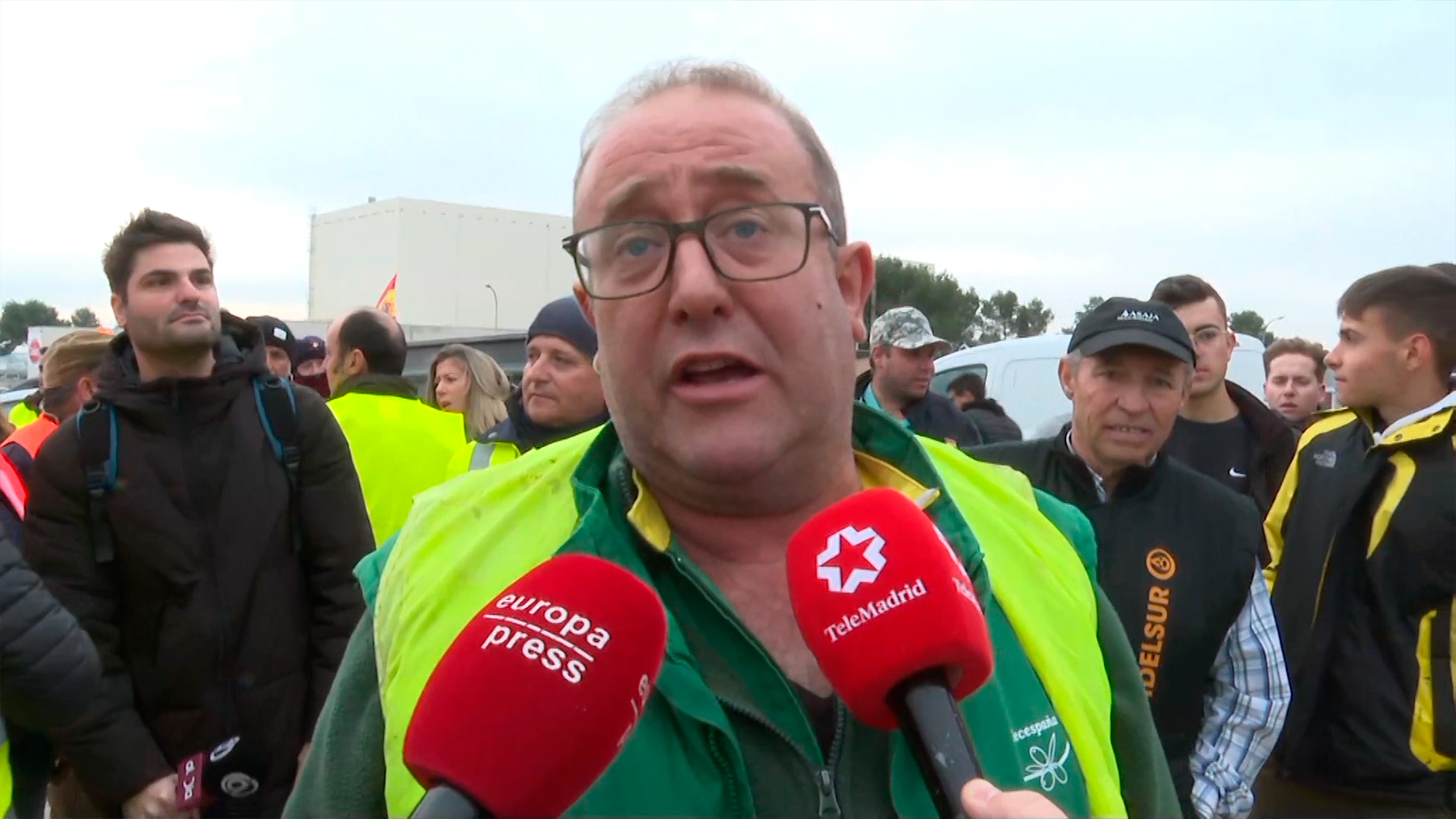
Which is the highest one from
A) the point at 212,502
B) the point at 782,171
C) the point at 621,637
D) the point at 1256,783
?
the point at 782,171

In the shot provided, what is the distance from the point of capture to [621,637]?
52.7 inches

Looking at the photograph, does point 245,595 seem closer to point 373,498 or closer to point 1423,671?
point 373,498

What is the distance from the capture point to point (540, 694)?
50.0 inches

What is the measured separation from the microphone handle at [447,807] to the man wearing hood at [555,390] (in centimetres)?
314

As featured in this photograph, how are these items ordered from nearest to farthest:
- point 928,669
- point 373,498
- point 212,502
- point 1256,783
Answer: point 928,669, point 212,502, point 1256,783, point 373,498

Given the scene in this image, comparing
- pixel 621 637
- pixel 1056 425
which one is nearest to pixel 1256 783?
pixel 1056 425

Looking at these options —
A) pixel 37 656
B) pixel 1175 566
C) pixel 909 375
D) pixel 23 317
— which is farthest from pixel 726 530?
pixel 23 317

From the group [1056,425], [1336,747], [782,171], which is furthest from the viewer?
[1056,425]

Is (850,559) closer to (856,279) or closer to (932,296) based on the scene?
(856,279)

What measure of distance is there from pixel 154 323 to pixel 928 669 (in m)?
2.98

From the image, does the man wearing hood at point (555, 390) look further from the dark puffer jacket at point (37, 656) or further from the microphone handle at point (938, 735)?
the microphone handle at point (938, 735)

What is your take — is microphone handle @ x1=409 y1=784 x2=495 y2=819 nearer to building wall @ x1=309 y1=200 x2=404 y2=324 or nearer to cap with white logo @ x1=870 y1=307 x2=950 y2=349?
cap with white logo @ x1=870 y1=307 x2=950 y2=349

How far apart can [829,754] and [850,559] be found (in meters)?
0.26

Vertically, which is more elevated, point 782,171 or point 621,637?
point 782,171
